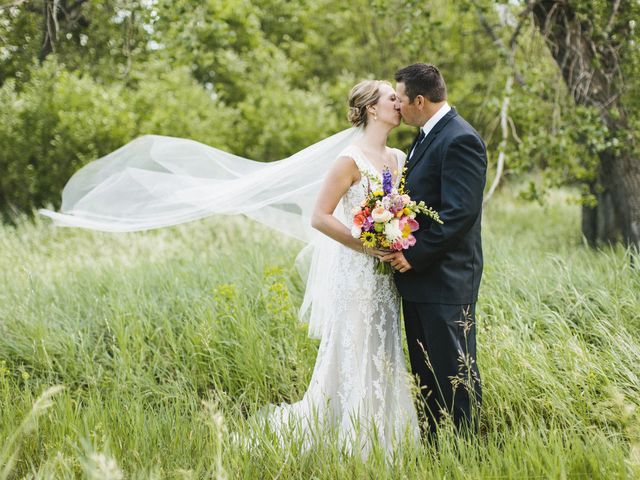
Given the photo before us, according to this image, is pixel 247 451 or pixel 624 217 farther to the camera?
pixel 624 217

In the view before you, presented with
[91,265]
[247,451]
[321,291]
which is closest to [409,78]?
[321,291]

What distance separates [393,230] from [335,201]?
0.61 meters

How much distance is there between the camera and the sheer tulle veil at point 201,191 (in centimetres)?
441

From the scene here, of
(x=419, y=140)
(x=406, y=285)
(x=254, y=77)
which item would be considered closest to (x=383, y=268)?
(x=406, y=285)

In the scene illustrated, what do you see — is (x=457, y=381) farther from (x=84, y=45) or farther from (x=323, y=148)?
(x=84, y=45)

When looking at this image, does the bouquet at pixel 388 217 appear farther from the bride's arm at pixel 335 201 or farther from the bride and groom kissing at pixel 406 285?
the bride's arm at pixel 335 201

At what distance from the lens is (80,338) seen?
498cm

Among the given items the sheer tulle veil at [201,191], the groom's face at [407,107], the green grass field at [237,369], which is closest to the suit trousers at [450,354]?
the green grass field at [237,369]

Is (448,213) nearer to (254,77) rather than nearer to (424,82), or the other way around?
(424,82)

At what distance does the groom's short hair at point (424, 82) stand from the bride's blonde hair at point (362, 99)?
346 mm

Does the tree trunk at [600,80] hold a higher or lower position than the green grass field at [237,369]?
higher

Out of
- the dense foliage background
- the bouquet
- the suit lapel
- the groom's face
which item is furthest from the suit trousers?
the dense foliage background

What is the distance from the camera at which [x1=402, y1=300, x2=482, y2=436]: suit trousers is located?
3.40m

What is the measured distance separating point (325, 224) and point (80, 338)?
260cm
